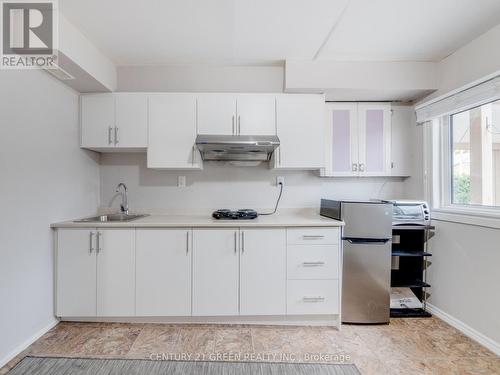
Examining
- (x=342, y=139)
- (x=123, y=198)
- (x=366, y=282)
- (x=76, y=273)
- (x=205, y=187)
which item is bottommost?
(x=366, y=282)

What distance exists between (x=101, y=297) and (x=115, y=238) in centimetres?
51

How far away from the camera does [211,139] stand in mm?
2389

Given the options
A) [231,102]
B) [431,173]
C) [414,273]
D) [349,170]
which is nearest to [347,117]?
[349,170]

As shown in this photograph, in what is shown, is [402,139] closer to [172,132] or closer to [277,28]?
[277,28]

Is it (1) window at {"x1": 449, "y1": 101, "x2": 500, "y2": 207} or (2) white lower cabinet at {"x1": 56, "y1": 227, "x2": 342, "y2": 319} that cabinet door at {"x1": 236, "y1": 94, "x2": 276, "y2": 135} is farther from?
(1) window at {"x1": 449, "y1": 101, "x2": 500, "y2": 207}

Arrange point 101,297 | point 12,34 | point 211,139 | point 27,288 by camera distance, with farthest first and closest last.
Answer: point 211,139
point 101,297
point 27,288
point 12,34

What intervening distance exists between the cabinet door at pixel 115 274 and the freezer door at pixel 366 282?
186 centimetres

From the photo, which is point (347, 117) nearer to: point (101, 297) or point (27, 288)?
point (101, 297)

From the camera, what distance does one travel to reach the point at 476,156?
2.26 metres

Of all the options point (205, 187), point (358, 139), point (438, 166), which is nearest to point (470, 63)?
point (438, 166)

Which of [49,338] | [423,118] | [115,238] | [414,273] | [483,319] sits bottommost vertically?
[49,338]

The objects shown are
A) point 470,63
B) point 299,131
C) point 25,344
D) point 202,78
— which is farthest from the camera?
point 202,78

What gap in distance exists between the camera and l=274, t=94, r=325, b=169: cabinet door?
2.56 meters

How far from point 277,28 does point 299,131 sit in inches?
36.0
